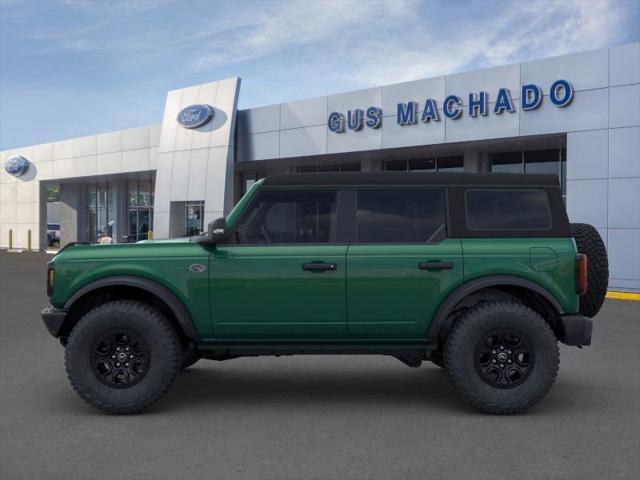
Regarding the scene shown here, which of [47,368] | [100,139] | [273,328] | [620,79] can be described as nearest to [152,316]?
[273,328]

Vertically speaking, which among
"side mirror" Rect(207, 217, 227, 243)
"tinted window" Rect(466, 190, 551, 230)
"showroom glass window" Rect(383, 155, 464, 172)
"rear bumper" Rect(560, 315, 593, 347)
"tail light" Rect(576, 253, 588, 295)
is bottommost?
"rear bumper" Rect(560, 315, 593, 347)

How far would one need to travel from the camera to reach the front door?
17.1 feet

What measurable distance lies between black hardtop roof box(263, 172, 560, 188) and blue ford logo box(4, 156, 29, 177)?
39271 millimetres

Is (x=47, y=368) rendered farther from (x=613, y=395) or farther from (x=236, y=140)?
(x=236, y=140)

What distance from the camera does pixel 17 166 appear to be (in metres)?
40.2

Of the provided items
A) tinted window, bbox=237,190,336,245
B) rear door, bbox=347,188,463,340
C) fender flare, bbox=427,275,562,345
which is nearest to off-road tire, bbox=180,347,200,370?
tinted window, bbox=237,190,336,245

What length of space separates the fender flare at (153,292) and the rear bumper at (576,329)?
3063 mm

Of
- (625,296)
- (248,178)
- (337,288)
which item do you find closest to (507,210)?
(337,288)

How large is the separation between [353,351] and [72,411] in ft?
7.92

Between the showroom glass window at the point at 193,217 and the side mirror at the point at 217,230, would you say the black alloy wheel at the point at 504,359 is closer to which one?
the side mirror at the point at 217,230

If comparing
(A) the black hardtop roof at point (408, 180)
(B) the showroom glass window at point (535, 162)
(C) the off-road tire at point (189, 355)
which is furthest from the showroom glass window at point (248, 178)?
(A) the black hardtop roof at point (408, 180)

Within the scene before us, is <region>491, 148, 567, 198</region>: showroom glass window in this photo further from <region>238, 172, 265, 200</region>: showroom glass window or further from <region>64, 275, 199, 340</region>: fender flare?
<region>64, 275, 199, 340</region>: fender flare

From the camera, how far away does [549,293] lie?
5.26 m

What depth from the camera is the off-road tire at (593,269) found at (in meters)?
5.53
